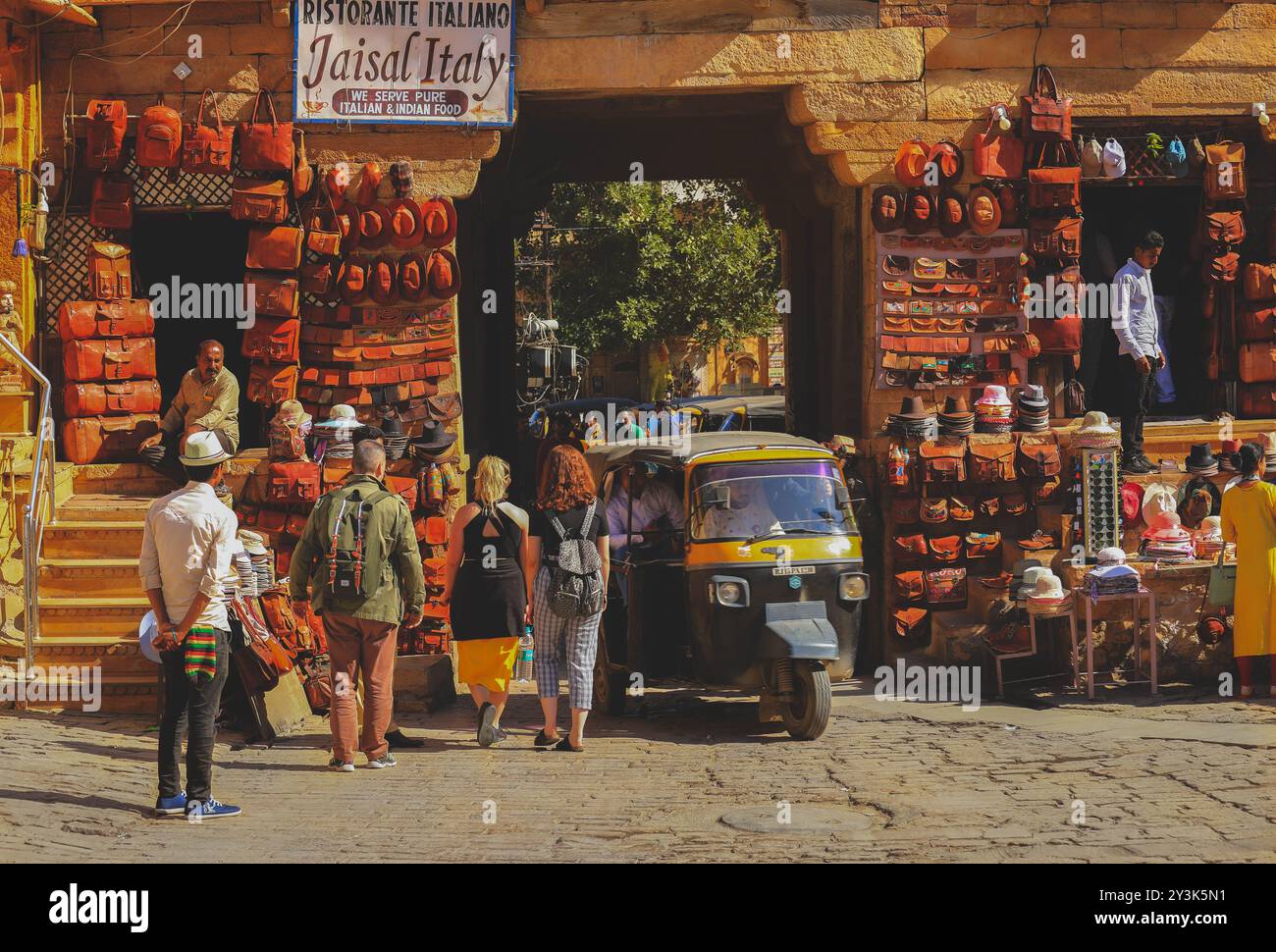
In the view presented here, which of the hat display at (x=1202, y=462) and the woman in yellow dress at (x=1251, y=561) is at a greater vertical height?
the hat display at (x=1202, y=462)

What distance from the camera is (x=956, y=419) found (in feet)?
43.9

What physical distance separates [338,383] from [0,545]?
3206 millimetres

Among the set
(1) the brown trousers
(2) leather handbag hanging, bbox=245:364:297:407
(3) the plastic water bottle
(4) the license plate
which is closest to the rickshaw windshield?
(4) the license plate

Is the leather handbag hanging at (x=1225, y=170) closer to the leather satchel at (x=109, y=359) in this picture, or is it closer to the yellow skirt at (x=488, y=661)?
the yellow skirt at (x=488, y=661)

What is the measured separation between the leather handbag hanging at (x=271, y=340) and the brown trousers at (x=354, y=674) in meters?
5.02

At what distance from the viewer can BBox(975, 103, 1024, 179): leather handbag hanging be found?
13688 mm

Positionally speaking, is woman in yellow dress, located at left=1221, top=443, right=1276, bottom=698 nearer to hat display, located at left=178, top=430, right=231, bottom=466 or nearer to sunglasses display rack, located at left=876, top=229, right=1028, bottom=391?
sunglasses display rack, located at left=876, top=229, right=1028, bottom=391

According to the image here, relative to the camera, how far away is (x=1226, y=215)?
1412 centimetres

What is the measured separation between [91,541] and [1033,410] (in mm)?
8075

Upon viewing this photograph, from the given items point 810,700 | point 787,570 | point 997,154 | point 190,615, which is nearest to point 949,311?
point 997,154

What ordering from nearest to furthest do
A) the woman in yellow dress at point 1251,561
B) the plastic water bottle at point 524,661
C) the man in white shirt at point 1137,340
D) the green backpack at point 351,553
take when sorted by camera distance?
1. the green backpack at point 351,553
2. the woman in yellow dress at point 1251,561
3. the plastic water bottle at point 524,661
4. the man in white shirt at point 1137,340

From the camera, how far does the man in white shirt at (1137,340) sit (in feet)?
45.1

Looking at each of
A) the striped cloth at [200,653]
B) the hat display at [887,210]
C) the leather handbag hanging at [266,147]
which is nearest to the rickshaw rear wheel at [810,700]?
the striped cloth at [200,653]

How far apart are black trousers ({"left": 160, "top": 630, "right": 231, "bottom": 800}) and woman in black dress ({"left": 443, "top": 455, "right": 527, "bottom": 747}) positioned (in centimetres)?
205
